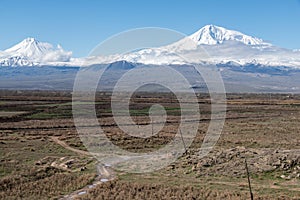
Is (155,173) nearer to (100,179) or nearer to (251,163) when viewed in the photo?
(100,179)

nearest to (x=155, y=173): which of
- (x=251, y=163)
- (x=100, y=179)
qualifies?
(x=100, y=179)

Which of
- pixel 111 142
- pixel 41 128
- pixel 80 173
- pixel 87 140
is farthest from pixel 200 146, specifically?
pixel 41 128

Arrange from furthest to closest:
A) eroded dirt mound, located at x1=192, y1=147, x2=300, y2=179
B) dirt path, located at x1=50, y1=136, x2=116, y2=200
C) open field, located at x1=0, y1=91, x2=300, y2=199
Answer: eroded dirt mound, located at x1=192, y1=147, x2=300, y2=179 < open field, located at x1=0, y1=91, x2=300, y2=199 < dirt path, located at x1=50, y1=136, x2=116, y2=200

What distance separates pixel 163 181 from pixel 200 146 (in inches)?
608

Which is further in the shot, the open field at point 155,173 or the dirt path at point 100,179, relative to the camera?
the open field at point 155,173

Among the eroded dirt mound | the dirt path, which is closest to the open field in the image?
the eroded dirt mound

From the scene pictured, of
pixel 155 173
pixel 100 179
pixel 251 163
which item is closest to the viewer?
pixel 100 179

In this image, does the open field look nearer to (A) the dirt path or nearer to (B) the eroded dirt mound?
(B) the eroded dirt mound

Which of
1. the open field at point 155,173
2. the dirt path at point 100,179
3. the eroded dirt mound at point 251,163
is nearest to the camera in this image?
the dirt path at point 100,179

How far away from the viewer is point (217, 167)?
30.5 meters

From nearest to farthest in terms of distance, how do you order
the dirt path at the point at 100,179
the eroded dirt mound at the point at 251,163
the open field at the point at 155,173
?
1. the dirt path at the point at 100,179
2. the open field at the point at 155,173
3. the eroded dirt mound at the point at 251,163

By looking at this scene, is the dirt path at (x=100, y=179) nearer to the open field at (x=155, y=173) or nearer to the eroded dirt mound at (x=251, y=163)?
the open field at (x=155, y=173)

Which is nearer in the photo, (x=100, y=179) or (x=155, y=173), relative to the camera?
(x=100, y=179)

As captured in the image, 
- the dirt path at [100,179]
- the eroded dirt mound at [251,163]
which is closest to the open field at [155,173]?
the eroded dirt mound at [251,163]
